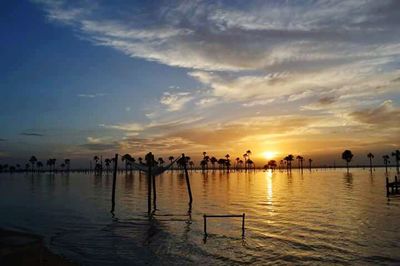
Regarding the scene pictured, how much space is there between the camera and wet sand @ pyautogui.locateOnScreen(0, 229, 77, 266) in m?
19.3

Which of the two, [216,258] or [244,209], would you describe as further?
[244,209]

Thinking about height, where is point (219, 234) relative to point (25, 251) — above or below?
below

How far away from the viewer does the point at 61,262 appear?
19.5 meters

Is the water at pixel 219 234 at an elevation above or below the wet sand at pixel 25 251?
below

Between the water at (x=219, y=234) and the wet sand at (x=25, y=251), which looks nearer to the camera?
the wet sand at (x=25, y=251)

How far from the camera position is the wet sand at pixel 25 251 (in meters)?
19.3

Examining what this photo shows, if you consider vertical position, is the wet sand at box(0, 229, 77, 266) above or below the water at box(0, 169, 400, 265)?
above

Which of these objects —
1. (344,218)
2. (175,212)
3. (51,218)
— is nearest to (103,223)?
(51,218)

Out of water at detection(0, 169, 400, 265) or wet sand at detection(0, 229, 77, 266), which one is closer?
wet sand at detection(0, 229, 77, 266)

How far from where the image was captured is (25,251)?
22.0 meters

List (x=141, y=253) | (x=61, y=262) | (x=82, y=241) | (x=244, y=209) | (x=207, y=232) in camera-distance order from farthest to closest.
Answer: (x=244, y=209), (x=207, y=232), (x=82, y=241), (x=141, y=253), (x=61, y=262)

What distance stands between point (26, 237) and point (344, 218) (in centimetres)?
2775

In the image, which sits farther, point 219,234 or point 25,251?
point 219,234

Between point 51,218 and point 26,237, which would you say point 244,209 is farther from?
point 26,237
